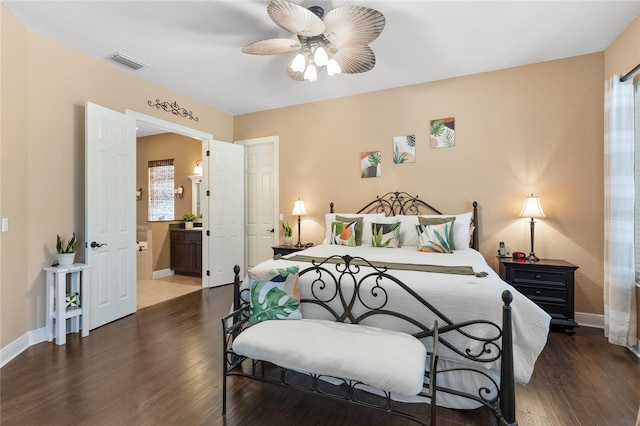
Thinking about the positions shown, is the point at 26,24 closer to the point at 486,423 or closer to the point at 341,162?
the point at 341,162

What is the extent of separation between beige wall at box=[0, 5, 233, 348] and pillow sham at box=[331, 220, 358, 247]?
112 inches

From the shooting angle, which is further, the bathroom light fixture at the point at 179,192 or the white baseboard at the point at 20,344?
the bathroom light fixture at the point at 179,192

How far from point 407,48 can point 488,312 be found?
2704 mm

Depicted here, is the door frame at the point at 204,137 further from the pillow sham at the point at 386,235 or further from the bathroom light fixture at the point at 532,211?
the bathroom light fixture at the point at 532,211

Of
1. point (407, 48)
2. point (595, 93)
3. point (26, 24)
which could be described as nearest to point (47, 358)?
point (26, 24)

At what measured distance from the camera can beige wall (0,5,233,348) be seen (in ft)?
8.54

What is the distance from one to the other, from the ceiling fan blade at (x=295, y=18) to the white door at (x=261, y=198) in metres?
2.84

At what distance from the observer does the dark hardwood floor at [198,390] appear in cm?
183

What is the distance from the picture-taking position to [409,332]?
6.46ft

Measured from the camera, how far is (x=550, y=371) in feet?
7.72

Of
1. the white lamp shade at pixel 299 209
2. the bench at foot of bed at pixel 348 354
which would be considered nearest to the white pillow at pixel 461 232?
the bench at foot of bed at pixel 348 354

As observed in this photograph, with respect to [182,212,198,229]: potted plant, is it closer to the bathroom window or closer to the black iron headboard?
the bathroom window

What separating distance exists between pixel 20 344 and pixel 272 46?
3.44m

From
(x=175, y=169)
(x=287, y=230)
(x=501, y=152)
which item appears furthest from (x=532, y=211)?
(x=175, y=169)
